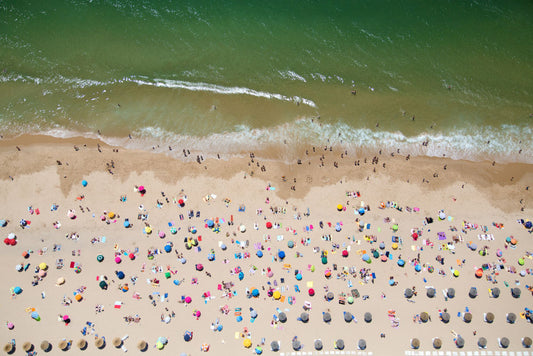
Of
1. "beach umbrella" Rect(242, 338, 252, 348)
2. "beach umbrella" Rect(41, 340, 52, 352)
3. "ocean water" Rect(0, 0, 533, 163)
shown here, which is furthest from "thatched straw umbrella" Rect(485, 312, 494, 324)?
"beach umbrella" Rect(41, 340, 52, 352)

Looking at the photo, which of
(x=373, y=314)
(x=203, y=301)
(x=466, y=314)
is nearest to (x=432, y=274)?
(x=466, y=314)

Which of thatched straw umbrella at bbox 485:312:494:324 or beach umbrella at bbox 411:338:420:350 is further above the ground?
thatched straw umbrella at bbox 485:312:494:324

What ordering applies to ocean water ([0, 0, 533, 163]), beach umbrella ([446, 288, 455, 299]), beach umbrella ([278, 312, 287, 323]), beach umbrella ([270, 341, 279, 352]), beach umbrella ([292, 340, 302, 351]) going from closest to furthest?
1. beach umbrella ([270, 341, 279, 352])
2. beach umbrella ([292, 340, 302, 351])
3. beach umbrella ([278, 312, 287, 323])
4. beach umbrella ([446, 288, 455, 299])
5. ocean water ([0, 0, 533, 163])

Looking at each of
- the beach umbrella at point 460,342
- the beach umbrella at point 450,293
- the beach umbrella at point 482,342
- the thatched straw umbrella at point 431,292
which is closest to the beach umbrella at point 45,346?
the thatched straw umbrella at point 431,292

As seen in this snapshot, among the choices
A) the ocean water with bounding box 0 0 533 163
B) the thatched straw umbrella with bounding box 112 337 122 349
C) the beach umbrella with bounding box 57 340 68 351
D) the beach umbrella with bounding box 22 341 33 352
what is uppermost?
the ocean water with bounding box 0 0 533 163

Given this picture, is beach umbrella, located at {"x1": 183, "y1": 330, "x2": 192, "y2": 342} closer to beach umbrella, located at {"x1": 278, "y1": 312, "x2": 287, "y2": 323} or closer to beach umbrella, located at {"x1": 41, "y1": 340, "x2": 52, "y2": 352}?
beach umbrella, located at {"x1": 278, "y1": 312, "x2": 287, "y2": 323}

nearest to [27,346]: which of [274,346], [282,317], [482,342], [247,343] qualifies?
[247,343]

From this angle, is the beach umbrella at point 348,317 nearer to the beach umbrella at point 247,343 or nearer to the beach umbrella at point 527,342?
the beach umbrella at point 247,343

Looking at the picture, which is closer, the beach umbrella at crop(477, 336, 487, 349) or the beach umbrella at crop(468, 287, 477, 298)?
the beach umbrella at crop(477, 336, 487, 349)
